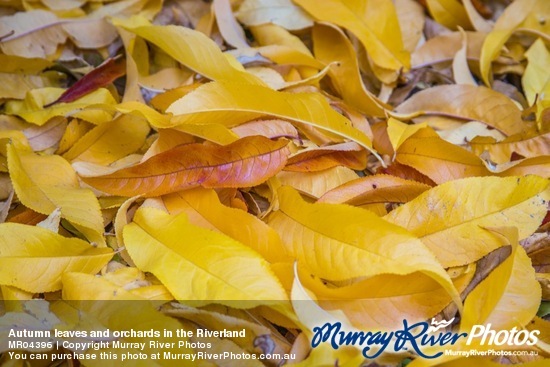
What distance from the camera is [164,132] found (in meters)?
0.65

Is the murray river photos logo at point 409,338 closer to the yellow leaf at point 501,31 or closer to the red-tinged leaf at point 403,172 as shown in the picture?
the red-tinged leaf at point 403,172

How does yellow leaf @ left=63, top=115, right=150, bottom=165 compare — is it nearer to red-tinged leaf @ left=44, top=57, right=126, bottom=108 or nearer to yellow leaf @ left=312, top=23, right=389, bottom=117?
red-tinged leaf @ left=44, top=57, right=126, bottom=108

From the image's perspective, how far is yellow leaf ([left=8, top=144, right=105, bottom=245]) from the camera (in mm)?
603

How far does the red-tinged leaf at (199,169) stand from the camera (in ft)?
1.98

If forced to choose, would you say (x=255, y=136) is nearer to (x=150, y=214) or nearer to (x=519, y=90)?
(x=150, y=214)

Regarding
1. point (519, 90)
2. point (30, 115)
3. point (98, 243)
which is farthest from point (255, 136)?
point (519, 90)

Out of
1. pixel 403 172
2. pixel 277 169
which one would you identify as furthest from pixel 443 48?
pixel 277 169

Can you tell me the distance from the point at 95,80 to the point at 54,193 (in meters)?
0.21

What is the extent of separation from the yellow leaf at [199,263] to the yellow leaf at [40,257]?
4 cm

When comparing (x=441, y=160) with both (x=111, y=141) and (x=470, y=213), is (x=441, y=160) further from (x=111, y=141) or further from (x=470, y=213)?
(x=111, y=141)

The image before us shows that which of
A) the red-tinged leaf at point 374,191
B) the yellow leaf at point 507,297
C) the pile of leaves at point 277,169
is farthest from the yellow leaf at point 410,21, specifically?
the yellow leaf at point 507,297

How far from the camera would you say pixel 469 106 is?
79 cm

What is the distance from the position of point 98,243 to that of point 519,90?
2.13 ft

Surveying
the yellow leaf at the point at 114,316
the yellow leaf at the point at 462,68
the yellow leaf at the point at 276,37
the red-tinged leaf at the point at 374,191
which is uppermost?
the yellow leaf at the point at 276,37
